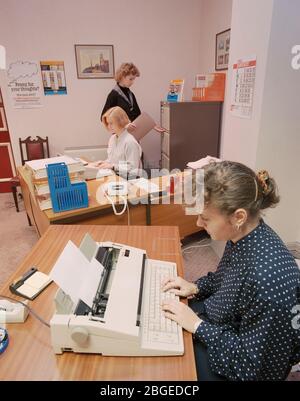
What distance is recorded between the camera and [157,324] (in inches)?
34.5

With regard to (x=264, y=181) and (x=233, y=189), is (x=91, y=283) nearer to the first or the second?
(x=233, y=189)

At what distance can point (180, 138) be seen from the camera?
3.38 meters

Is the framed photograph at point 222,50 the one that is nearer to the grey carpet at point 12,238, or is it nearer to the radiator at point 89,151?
the radiator at point 89,151

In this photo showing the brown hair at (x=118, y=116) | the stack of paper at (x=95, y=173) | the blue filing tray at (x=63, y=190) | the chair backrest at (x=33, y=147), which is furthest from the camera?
the chair backrest at (x=33, y=147)

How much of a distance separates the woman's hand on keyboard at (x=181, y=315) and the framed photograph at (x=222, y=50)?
3.02 m

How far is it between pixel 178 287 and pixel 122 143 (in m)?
1.74

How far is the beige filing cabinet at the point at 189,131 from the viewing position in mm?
3293

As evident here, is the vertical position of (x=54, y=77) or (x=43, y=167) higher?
(x=54, y=77)

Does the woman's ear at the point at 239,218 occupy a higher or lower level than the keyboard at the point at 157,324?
higher

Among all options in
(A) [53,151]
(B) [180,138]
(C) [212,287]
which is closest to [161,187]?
(C) [212,287]

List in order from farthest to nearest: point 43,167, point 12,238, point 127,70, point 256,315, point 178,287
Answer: point 127,70
point 12,238
point 43,167
point 178,287
point 256,315

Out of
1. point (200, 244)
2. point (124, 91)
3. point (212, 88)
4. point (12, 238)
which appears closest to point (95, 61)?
point (124, 91)

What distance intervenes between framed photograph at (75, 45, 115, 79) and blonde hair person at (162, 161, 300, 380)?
341 centimetres

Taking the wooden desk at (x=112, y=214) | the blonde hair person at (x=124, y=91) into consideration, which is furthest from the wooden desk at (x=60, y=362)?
the blonde hair person at (x=124, y=91)
